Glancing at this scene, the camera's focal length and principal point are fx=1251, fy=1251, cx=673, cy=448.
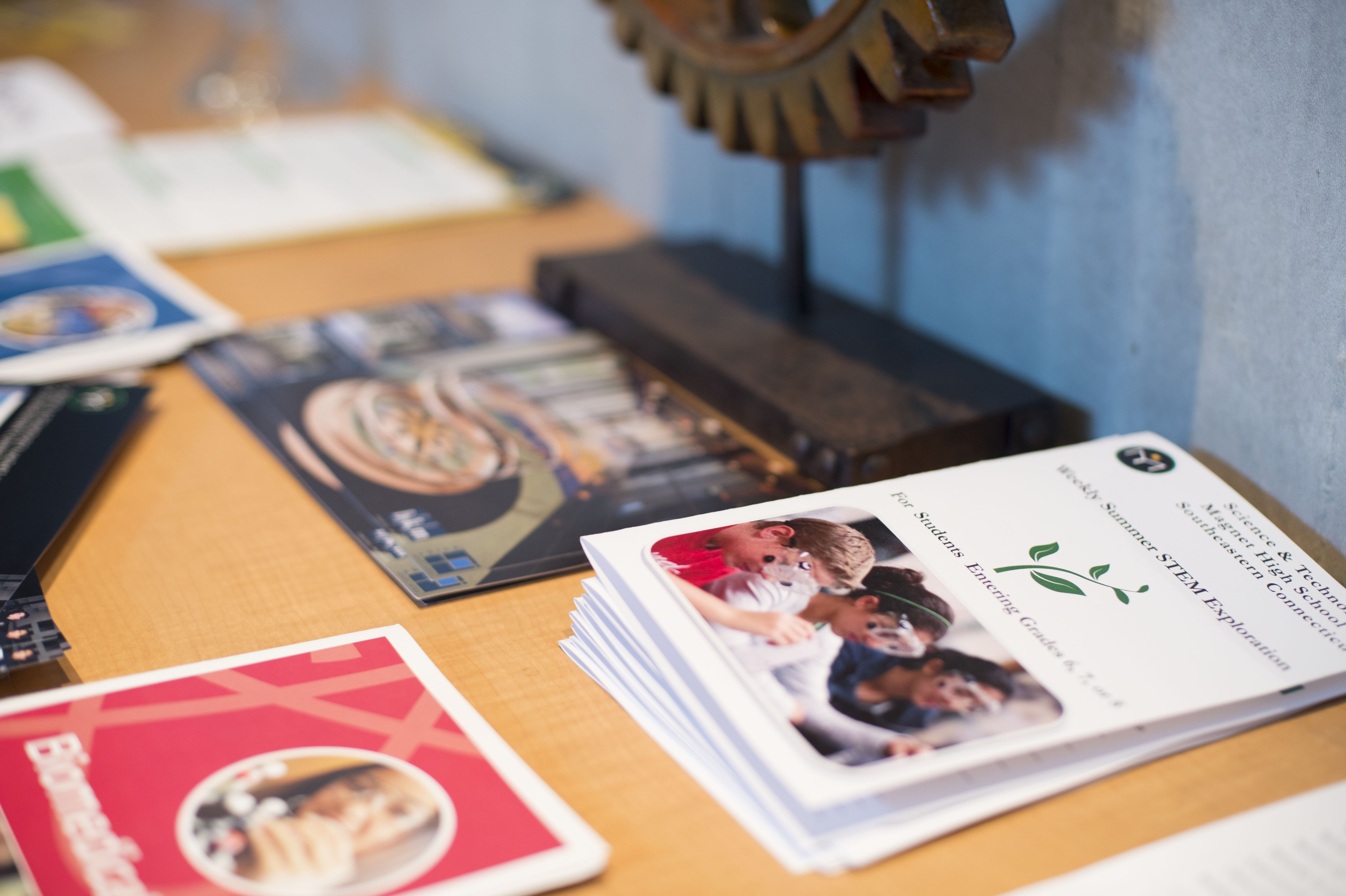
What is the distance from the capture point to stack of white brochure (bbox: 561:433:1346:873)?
1.52 feet

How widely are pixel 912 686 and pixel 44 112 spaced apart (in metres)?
1.30

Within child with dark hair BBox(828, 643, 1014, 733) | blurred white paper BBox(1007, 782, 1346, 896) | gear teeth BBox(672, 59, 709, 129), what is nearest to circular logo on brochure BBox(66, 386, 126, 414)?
gear teeth BBox(672, 59, 709, 129)

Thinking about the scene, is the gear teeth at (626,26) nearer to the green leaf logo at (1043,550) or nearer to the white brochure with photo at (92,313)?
the white brochure with photo at (92,313)

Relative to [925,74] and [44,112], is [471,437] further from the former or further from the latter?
[44,112]

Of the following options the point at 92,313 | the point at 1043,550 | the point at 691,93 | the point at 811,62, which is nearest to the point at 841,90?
the point at 811,62

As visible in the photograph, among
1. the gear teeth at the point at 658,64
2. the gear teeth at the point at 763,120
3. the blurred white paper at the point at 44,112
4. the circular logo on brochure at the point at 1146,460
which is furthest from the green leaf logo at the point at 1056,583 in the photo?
the blurred white paper at the point at 44,112

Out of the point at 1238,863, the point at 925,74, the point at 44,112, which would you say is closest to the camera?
the point at 1238,863

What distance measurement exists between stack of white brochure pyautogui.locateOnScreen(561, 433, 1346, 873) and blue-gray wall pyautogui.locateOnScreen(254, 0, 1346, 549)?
69 millimetres

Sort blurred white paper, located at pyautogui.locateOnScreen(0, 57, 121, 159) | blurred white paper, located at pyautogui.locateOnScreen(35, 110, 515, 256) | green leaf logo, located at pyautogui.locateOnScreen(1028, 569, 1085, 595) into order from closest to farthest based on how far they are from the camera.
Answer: green leaf logo, located at pyautogui.locateOnScreen(1028, 569, 1085, 595), blurred white paper, located at pyautogui.locateOnScreen(35, 110, 515, 256), blurred white paper, located at pyautogui.locateOnScreen(0, 57, 121, 159)

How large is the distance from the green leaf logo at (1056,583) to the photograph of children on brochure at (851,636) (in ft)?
0.14

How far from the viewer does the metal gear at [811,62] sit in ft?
2.06

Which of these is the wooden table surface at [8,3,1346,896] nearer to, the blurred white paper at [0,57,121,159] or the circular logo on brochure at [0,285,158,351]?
the circular logo on brochure at [0,285,158,351]

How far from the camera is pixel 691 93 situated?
2.72 ft

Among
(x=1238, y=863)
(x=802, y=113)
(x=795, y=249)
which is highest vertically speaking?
(x=802, y=113)
